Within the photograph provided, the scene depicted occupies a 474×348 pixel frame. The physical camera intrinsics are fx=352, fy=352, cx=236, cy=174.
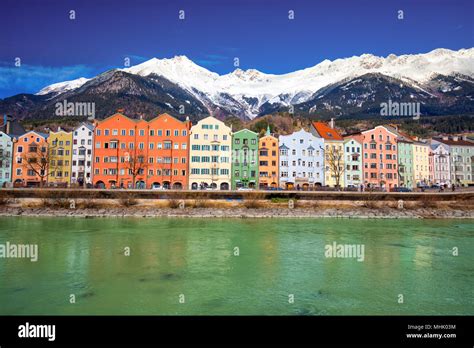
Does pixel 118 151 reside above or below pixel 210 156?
above

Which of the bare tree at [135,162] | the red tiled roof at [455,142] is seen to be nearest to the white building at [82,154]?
the bare tree at [135,162]

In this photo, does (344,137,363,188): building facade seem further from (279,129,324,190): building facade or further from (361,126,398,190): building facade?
(279,129,324,190): building facade

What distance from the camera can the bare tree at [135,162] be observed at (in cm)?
6544

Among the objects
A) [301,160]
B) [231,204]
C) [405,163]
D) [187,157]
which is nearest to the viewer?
[231,204]

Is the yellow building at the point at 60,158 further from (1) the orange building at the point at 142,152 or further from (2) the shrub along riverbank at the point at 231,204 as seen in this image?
(2) the shrub along riverbank at the point at 231,204

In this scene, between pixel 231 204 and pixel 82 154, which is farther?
pixel 82 154

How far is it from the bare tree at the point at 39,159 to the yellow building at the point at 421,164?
7700 cm

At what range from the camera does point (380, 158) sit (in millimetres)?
75062

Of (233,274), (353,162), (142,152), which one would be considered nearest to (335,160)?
(353,162)

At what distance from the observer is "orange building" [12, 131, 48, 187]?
224ft

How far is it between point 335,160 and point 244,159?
19031 mm

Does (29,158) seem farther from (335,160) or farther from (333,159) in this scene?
(335,160)

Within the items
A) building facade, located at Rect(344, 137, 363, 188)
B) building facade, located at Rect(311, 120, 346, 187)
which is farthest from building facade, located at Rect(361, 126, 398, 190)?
building facade, located at Rect(311, 120, 346, 187)
